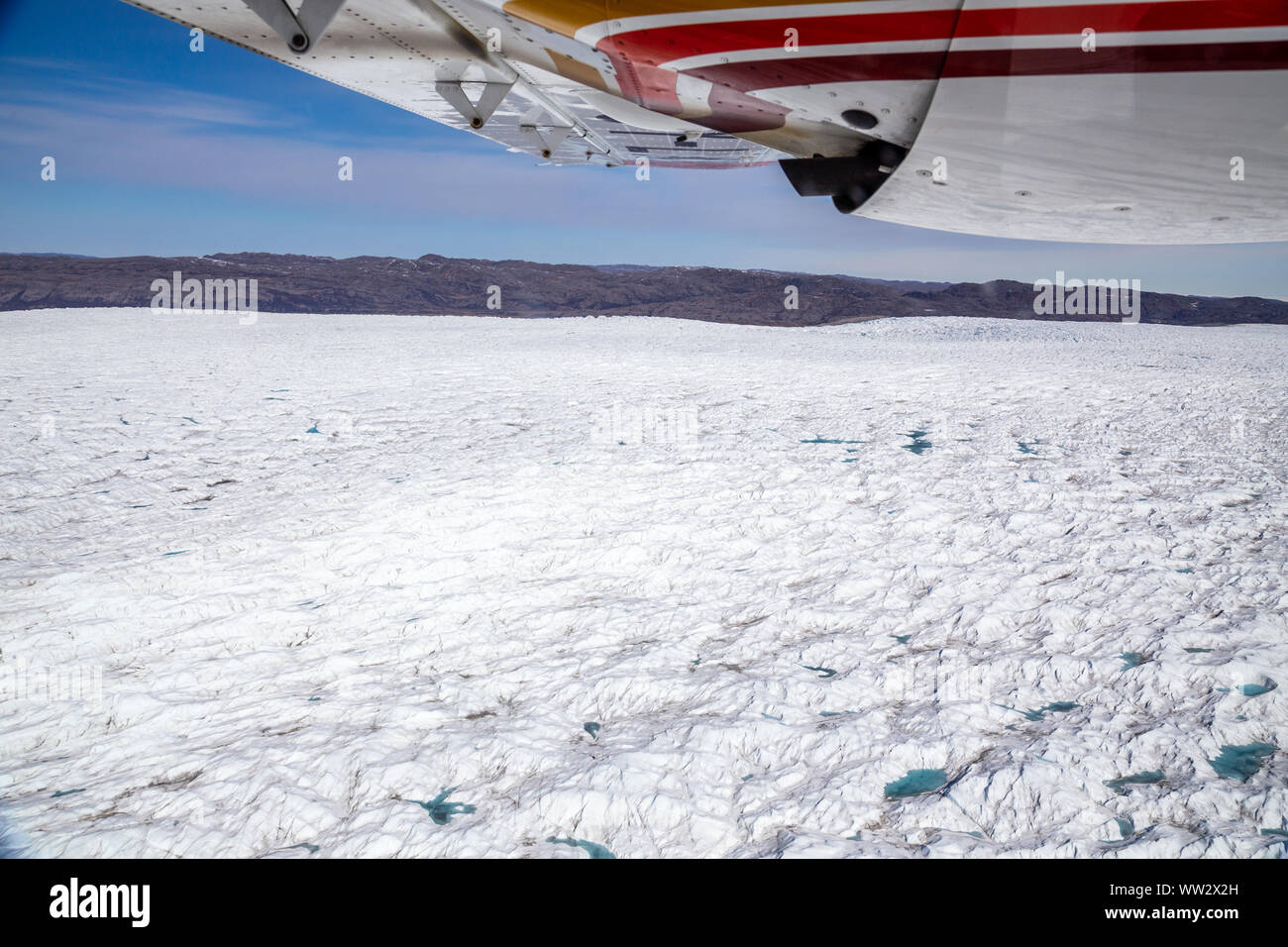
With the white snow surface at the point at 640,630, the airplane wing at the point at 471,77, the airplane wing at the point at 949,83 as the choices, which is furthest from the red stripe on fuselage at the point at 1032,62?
the white snow surface at the point at 640,630

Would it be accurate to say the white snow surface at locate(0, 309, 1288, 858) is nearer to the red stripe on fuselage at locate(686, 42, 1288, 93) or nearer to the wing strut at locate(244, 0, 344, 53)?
the red stripe on fuselage at locate(686, 42, 1288, 93)

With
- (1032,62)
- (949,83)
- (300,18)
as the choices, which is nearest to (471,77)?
(300,18)

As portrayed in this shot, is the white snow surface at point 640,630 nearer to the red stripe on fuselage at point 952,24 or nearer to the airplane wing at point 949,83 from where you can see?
the airplane wing at point 949,83

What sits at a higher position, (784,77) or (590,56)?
(590,56)

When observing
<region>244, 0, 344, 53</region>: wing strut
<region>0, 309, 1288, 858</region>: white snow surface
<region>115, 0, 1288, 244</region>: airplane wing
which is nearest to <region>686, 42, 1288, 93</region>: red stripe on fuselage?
<region>115, 0, 1288, 244</region>: airplane wing

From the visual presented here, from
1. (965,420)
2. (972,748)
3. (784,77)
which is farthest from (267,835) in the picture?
(965,420)

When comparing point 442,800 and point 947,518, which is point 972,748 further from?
point 947,518

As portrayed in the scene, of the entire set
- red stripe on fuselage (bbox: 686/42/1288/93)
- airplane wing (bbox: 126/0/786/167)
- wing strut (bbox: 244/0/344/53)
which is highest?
airplane wing (bbox: 126/0/786/167)

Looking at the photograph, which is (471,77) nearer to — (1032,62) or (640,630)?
(1032,62)
